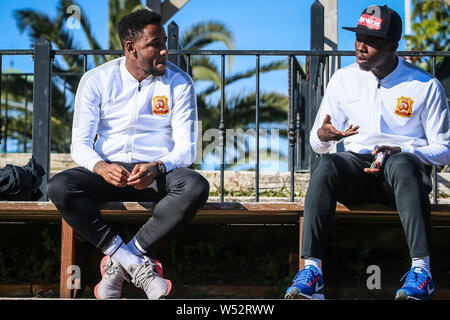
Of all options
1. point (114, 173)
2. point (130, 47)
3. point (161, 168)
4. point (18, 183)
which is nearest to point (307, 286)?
point (161, 168)

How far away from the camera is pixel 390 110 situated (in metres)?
3.81

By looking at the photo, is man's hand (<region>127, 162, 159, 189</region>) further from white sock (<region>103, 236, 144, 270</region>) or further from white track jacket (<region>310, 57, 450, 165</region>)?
white track jacket (<region>310, 57, 450, 165</region>)

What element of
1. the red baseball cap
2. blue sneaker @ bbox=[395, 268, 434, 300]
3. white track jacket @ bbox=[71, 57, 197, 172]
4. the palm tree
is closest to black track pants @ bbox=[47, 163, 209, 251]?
white track jacket @ bbox=[71, 57, 197, 172]

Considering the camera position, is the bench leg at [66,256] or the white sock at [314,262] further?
the bench leg at [66,256]

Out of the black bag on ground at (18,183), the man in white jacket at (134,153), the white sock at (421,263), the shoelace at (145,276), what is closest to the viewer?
the white sock at (421,263)

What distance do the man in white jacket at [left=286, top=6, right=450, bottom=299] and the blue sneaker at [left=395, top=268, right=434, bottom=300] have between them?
18 mm

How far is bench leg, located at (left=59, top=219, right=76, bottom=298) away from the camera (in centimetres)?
392

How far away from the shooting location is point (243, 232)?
5.13 meters

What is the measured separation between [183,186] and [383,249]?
7.09 feet

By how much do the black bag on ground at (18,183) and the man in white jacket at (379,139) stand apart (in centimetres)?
180

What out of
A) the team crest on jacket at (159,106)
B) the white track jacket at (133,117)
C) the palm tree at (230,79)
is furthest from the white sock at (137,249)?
the palm tree at (230,79)

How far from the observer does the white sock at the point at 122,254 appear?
3449 mm

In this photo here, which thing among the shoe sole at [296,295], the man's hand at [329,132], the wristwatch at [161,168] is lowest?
the shoe sole at [296,295]

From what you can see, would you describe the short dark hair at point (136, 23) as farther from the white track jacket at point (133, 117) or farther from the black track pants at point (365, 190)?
the black track pants at point (365, 190)
